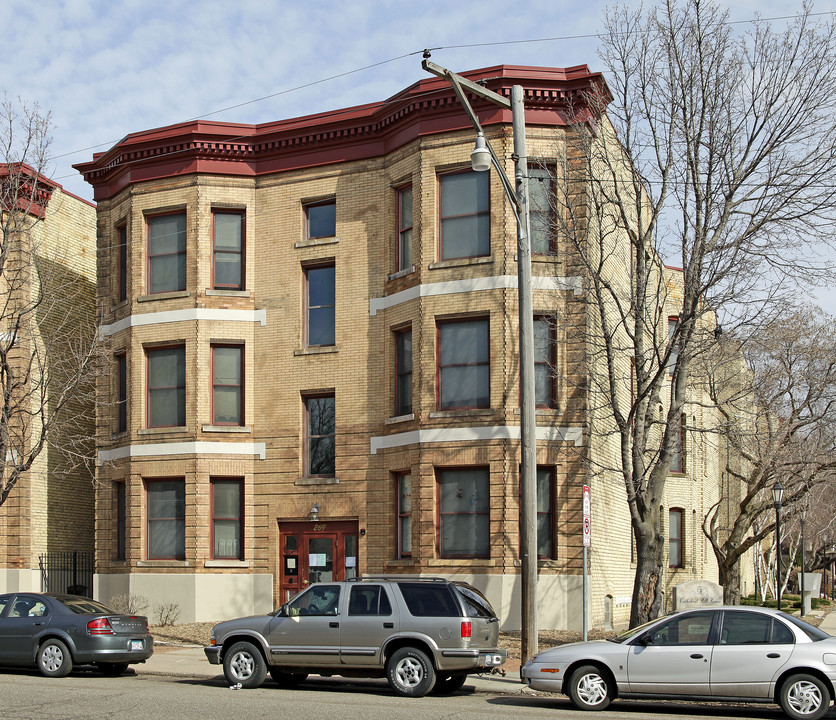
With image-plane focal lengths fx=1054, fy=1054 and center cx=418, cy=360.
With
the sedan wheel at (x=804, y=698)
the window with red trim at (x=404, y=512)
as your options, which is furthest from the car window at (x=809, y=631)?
the window with red trim at (x=404, y=512)

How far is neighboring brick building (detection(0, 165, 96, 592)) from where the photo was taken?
95.5 feet

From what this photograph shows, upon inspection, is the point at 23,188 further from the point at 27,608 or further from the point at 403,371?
the point at 27,608

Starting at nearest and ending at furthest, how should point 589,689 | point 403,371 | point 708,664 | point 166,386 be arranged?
point 708,664, point 589,689, point 403,371, point 166,386

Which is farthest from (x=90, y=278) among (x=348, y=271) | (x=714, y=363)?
(x=714, y=363)

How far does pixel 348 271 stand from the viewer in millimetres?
26406

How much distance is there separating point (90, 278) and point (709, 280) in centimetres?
2050

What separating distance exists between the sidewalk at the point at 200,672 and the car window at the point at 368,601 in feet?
6.95

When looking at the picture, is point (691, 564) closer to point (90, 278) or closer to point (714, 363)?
point (714, 363)

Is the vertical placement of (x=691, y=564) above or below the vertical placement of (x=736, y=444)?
below

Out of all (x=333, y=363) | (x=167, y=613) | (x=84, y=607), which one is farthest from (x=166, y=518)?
(x=84, y=607)

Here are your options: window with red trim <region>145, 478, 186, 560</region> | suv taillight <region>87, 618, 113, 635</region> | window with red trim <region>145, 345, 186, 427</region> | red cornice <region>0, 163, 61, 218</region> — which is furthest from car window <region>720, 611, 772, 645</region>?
red cornice <region>0, 163, 61, 218</region>

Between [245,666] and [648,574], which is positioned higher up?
[648,574]

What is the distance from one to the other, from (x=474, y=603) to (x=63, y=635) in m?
7.04

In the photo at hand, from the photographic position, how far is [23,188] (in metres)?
27.5
